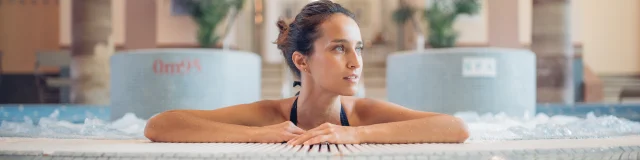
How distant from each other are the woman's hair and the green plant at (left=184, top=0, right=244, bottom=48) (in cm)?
847

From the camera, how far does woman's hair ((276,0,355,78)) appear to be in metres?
2.04

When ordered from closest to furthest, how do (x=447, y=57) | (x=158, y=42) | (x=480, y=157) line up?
(x=480, y=157) → (x=447, y=57) → (x=158, y=42)

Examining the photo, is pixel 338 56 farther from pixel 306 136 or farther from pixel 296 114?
pixel 296 114

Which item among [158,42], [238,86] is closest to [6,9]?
[158,42]

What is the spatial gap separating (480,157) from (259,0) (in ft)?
40.2

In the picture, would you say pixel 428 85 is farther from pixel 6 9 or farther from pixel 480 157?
pixel 6 9

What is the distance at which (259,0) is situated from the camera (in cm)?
1339

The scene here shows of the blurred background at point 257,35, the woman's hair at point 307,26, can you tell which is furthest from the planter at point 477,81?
the blurred background at point 257,35

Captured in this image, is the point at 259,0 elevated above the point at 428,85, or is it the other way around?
the point at 259,0

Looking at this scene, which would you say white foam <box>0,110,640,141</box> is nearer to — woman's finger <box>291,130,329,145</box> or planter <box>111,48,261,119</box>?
planter <box>111,48,261,119</box>

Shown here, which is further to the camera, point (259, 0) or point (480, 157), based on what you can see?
point (259, 0)

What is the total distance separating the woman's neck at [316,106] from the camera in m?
2.17

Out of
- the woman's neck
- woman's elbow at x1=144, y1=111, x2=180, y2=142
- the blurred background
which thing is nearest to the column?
the blurred background

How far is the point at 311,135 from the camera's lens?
5.74ft
